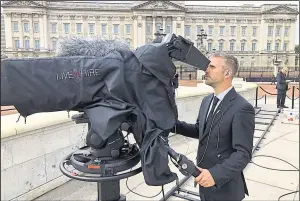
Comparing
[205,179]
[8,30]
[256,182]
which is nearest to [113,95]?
[205,179]

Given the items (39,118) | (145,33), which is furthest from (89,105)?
(145,33)

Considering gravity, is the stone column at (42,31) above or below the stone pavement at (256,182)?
above

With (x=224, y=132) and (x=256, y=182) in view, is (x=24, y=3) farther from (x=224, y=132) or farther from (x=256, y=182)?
(x=224, y=132)

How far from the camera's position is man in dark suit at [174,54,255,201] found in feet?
6.28

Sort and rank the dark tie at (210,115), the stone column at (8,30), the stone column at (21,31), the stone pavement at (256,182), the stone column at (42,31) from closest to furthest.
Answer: the dark tie at (210,115) → the stone pavement at (256,182) → the stone column at (8,30) → the stone column at (21,31) → the stone column at (42,31)

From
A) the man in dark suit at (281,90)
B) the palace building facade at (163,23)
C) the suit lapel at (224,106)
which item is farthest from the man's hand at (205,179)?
the palace building facade at (163,23)

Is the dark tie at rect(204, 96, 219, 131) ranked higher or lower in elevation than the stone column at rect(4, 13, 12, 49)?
lower

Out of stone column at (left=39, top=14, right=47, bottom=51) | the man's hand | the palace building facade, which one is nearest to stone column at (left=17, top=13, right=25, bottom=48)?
the palace building facade

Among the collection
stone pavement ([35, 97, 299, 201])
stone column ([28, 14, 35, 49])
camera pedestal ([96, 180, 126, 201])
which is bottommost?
stone pavement ([35, 97, 299, 201])

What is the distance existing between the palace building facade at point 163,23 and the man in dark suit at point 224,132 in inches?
2640

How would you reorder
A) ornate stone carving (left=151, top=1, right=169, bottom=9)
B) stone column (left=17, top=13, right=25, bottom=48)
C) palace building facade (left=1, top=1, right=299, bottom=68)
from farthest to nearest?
ornate stone carving (left=151, top=1, right=169, bottom=9) < palace building facade (left=1, top=1, right=299, bottom=68) < stone column (left=17, top=13, right=25, bottom=48)

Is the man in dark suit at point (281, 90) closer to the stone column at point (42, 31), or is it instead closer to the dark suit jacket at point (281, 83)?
the dark suit jacket at point (281, 83)

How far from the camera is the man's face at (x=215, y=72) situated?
2064mm

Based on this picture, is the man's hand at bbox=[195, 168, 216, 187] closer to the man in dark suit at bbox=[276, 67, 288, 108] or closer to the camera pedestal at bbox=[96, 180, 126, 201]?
the camera pedestal at bbox=[96, 180, 126, 201]
